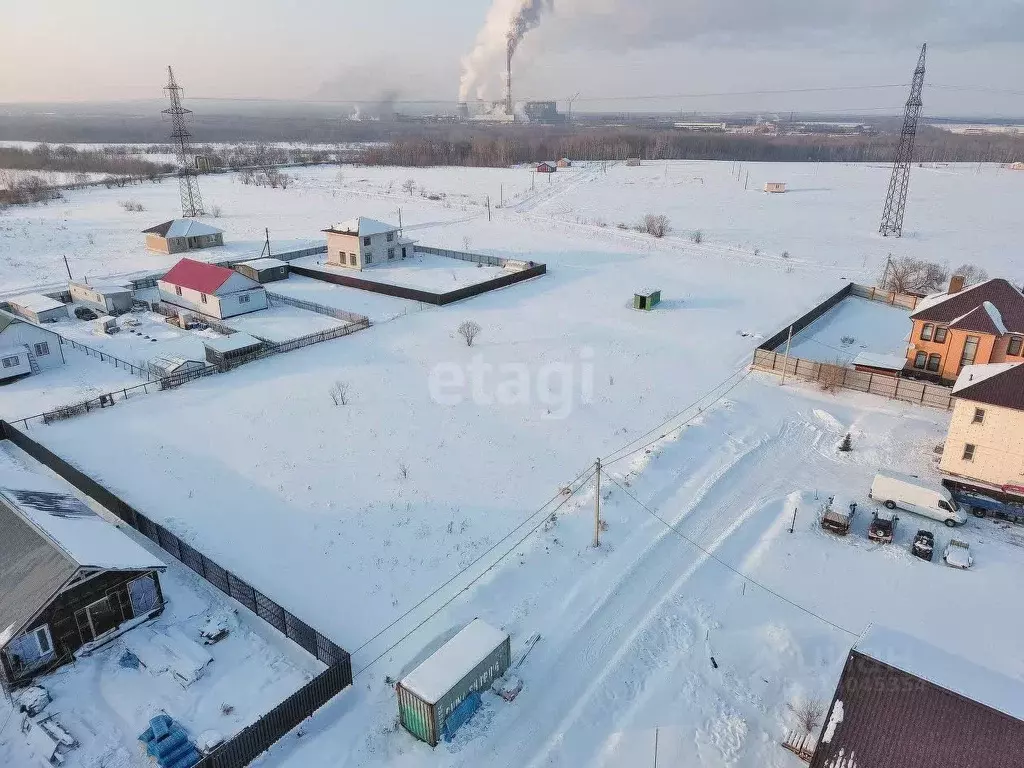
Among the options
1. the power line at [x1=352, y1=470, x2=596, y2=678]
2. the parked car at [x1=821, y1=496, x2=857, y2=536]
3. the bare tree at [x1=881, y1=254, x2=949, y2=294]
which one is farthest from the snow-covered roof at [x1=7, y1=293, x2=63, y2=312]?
the bare tree at [x1=881, y1=254, x2=949, y2=294]

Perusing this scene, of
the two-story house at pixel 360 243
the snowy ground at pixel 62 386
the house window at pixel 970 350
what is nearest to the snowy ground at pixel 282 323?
the snowy ground at pixel 62 386

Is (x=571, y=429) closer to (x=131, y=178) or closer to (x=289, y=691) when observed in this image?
(x=289, y=691)

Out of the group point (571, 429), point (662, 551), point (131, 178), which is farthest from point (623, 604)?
point (131, 178)

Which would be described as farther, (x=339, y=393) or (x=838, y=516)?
(x=339, y=393)

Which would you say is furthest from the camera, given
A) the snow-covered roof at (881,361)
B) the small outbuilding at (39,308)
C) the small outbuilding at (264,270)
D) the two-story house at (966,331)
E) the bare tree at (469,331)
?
the small outbuilding at (264,270)

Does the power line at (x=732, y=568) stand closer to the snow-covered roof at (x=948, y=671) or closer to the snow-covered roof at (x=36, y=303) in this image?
the snow-covered roof at (x=948, y=671)

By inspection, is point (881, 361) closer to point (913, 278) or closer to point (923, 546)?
point (923, 546)

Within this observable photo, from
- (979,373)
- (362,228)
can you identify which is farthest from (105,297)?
(979,373)
